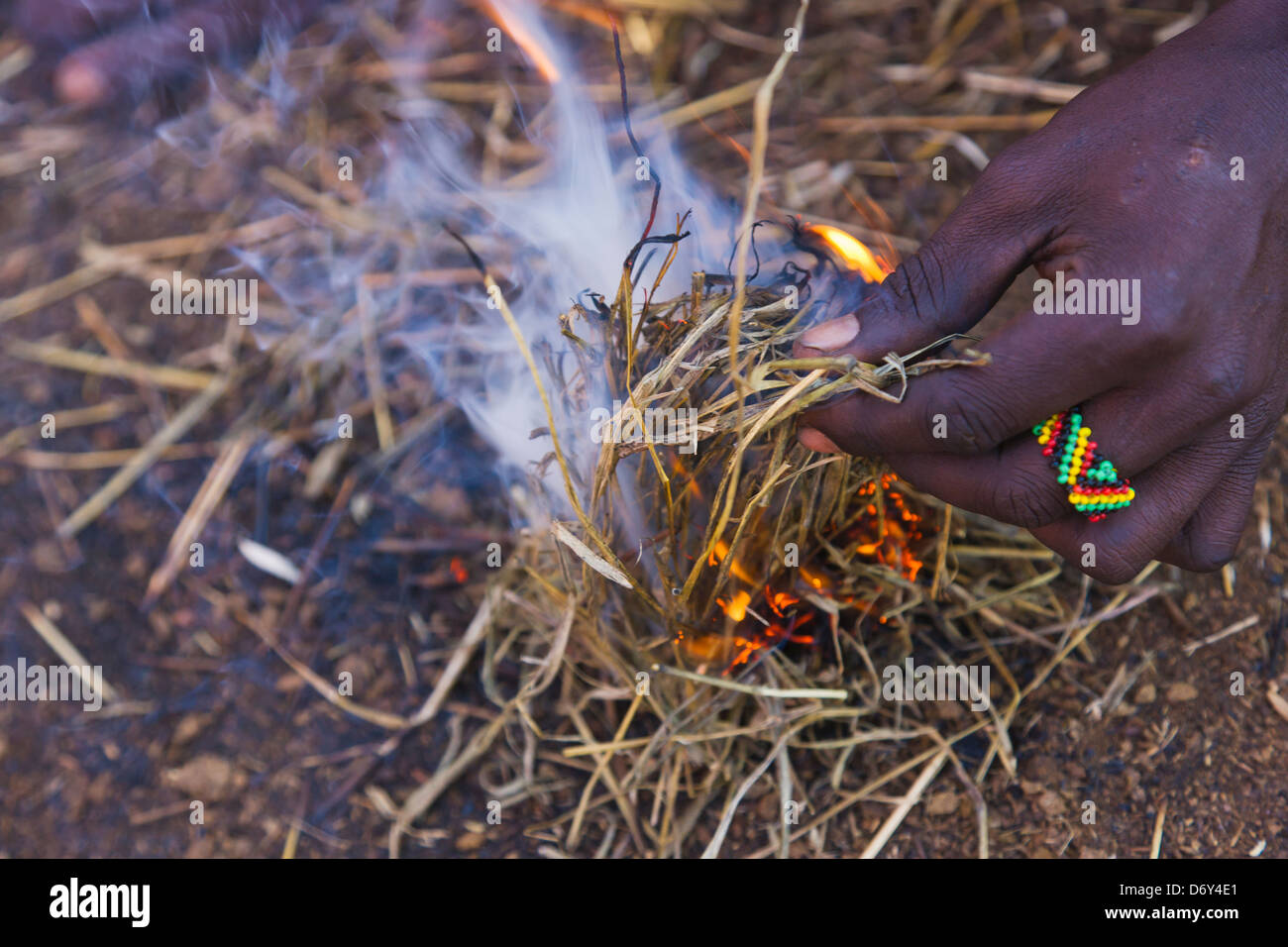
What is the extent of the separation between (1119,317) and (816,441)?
1.31 ft

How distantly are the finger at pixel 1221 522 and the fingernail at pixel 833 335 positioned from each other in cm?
62

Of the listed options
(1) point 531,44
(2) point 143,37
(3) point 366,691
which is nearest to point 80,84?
(2) point 143,37

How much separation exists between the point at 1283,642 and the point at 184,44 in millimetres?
2774

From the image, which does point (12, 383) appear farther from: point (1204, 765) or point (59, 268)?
point (1204, 765)

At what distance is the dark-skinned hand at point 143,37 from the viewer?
2564 millimetres

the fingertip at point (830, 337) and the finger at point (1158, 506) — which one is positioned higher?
the fingertip at point (830, 337)

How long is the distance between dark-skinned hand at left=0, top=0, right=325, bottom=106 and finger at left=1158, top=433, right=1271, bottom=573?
2427 mm

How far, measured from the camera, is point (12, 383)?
2.30 m

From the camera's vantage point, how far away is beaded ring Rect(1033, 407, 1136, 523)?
1268mm

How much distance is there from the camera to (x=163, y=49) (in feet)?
8.41

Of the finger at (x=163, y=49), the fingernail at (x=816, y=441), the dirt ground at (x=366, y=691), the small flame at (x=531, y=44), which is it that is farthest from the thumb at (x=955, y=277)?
the finger at (x=163, y=49)

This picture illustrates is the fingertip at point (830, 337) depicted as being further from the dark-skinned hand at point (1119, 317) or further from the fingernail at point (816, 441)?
the fingernail at point (816, 441)

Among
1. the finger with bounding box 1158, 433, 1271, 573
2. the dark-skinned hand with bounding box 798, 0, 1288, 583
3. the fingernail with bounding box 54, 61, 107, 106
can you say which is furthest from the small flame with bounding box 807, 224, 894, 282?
the fingernail with bounding box 54, 61, 107, 106
